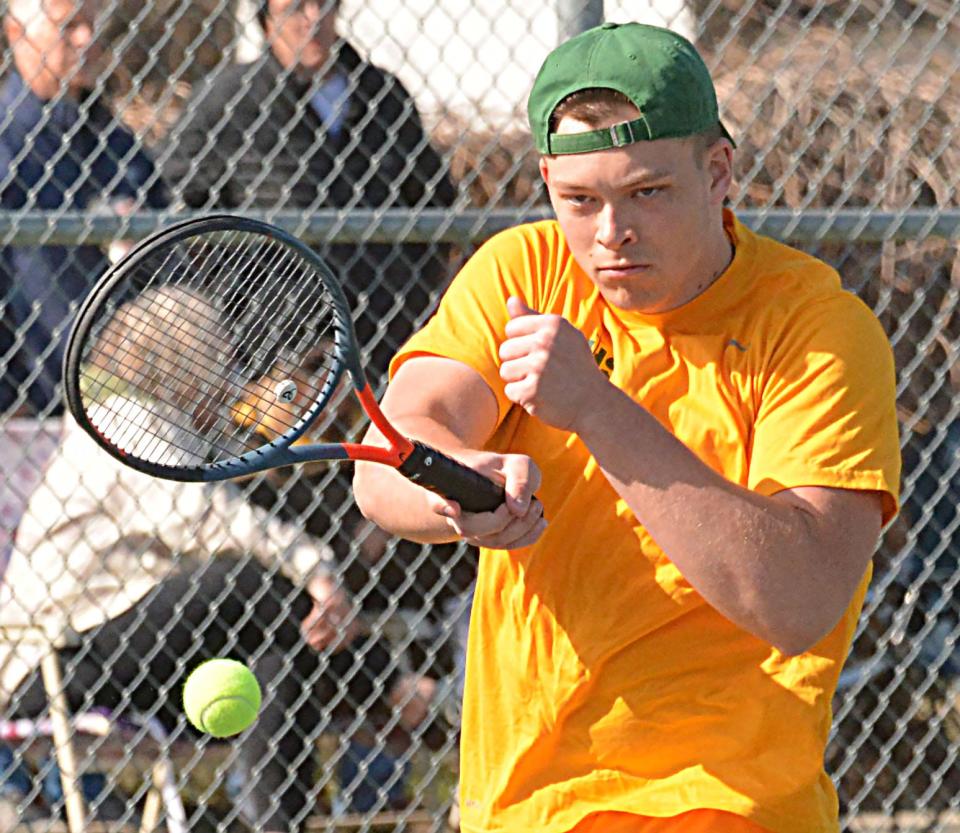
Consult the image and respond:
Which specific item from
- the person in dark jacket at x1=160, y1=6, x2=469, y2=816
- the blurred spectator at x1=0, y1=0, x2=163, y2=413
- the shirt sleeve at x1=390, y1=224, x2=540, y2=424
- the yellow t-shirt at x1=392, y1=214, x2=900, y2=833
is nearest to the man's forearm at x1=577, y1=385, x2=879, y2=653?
the yellow t-shirt at x1=392, y1=214, x2=900, y2=833

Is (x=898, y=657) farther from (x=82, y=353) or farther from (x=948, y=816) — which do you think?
(x=82, y=353)

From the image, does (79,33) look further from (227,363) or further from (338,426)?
(227,363)

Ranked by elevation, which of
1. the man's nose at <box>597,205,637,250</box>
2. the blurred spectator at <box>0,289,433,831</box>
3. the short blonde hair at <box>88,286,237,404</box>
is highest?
the man's nose at <box>597,205,637,250</box>

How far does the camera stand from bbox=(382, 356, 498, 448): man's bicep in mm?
2029

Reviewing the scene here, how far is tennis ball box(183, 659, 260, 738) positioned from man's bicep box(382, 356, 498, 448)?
162 centimetres

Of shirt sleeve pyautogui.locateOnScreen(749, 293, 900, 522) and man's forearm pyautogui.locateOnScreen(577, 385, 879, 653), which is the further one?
shirt sleeve pyautogui.locateOnScreen(749, 293, 900, 522)

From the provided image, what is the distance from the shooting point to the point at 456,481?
185cm

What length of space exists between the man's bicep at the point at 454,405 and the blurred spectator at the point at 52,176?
200cm

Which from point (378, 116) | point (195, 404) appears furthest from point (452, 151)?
point (195, 404)

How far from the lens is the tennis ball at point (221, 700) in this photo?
3.48 metres

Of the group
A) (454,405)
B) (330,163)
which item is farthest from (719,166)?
(330,163)

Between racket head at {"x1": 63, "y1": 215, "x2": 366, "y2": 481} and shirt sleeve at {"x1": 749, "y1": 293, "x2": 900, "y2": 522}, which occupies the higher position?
shirt sleeve at {"x1": 749, "y1": 293, "x2": 900, "y2": 522}

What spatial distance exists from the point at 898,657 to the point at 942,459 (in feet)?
1.80

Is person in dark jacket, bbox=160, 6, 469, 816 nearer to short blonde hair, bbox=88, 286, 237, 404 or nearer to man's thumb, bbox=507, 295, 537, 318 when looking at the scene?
short blonde hair, bbox=88, 286, 237, 404
